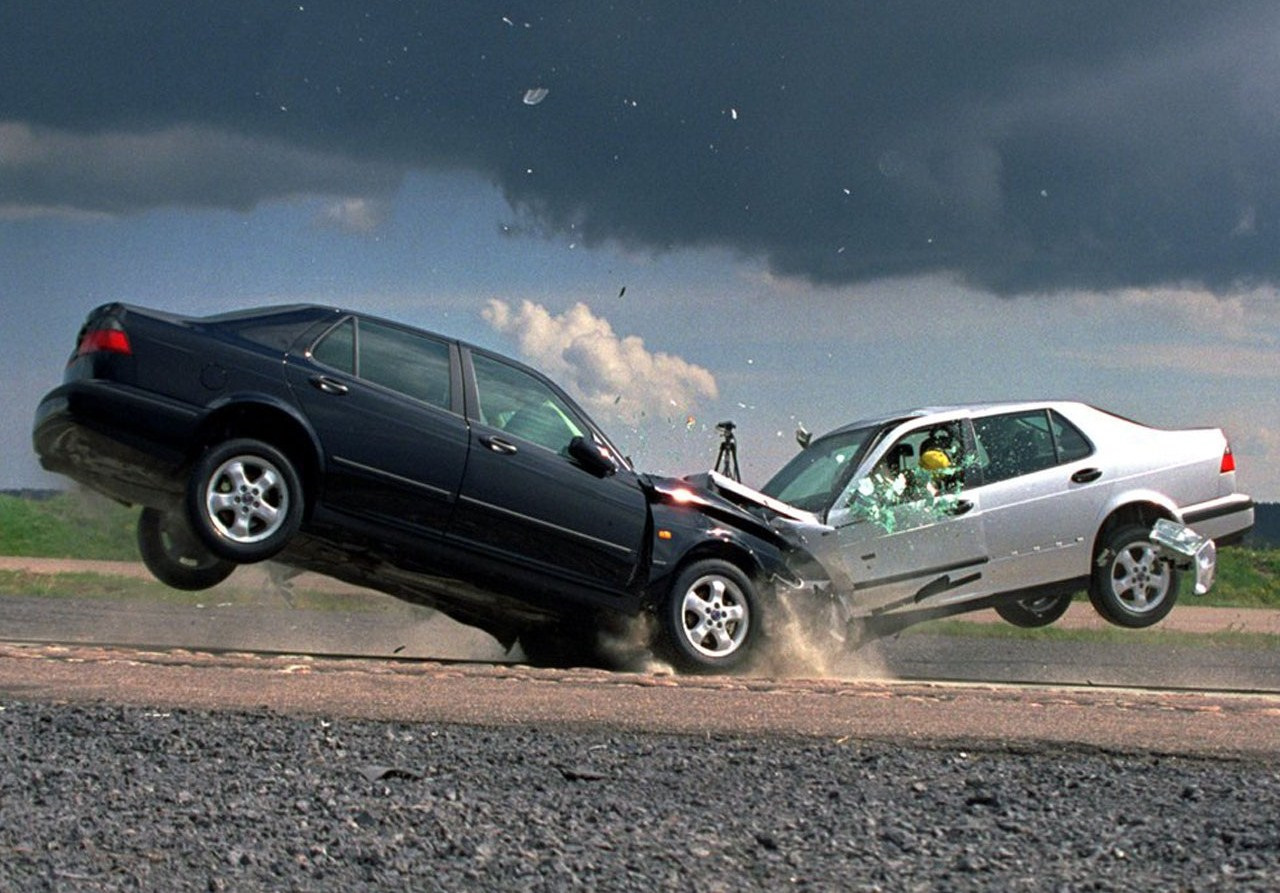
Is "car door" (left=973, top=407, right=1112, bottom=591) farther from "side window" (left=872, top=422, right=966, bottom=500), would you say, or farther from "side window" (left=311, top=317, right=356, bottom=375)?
"side window" (left=311, top=317, right=356, bottom=375)

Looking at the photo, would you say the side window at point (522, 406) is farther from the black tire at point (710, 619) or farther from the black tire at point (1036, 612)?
the black tire at point (1036, 612)

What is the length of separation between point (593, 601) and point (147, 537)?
2.79 meters

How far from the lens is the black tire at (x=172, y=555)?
33.8 ft

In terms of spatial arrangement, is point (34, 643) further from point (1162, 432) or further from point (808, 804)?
point (1162, 432)

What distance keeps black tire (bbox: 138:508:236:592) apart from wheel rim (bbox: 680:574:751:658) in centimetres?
283

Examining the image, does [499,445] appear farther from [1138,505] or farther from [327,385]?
[1138,505]

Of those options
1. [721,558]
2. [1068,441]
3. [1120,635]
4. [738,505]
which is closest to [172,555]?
[721,558]

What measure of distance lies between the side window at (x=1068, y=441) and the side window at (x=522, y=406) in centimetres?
374

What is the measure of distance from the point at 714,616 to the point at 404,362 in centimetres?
247

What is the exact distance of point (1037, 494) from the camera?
11805 mm

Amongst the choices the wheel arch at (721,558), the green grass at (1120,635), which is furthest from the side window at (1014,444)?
the green grass at (1120,635)

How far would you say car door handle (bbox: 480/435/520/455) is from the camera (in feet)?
32.1

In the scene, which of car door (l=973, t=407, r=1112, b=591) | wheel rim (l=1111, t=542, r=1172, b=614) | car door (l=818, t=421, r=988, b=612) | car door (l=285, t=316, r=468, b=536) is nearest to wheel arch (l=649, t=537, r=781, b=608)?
car door (l=818, t=421, r=988, b=612)

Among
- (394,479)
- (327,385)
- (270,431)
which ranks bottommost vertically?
(394,479)
